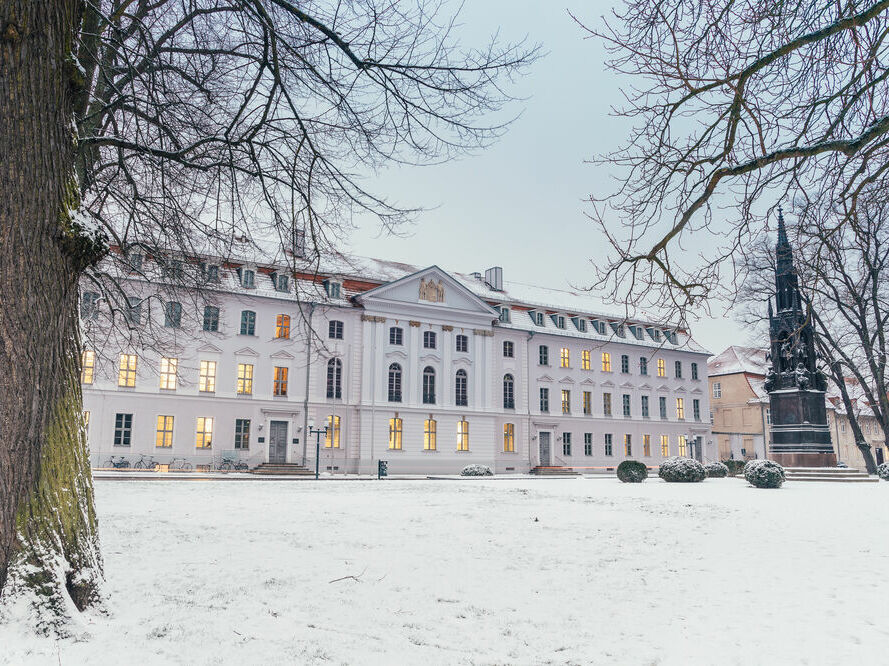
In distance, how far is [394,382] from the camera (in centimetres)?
3947

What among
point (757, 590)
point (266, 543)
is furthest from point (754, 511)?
point (266, 543)

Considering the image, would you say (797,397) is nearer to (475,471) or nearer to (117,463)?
(475,471)

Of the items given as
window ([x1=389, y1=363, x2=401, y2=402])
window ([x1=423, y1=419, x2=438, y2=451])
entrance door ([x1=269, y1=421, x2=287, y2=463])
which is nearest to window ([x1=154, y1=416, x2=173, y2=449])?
entrance door ([x1=269, y1=421, x2=287, y2=463])

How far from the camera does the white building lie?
3322 centimetres

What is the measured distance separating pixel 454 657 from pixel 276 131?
6.05m


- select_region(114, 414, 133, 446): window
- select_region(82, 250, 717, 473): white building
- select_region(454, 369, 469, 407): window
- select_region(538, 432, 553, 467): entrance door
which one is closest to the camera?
select_region(114, 414, 133, 446): window

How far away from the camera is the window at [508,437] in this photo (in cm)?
4322

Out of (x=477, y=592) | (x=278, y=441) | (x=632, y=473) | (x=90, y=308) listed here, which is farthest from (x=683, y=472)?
(x=477, y=592)

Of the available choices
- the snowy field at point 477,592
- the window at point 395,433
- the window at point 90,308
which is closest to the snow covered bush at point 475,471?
the window at point 395,433

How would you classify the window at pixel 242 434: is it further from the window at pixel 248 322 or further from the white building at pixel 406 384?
the window at pixel 248 322

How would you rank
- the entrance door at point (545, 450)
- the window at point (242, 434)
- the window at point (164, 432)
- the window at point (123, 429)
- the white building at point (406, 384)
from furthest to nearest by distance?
the entrance door at point (545, 450), the window at point (242, 434), the white building at point (406, 384), the window at point (164, 432), the window at point (123, 429)

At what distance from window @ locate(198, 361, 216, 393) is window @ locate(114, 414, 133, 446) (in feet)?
12.1

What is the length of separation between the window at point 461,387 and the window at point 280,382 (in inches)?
425

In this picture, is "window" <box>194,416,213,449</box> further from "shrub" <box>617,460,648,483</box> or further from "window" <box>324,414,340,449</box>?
"shrub" <box>617,460,648,483</box>
